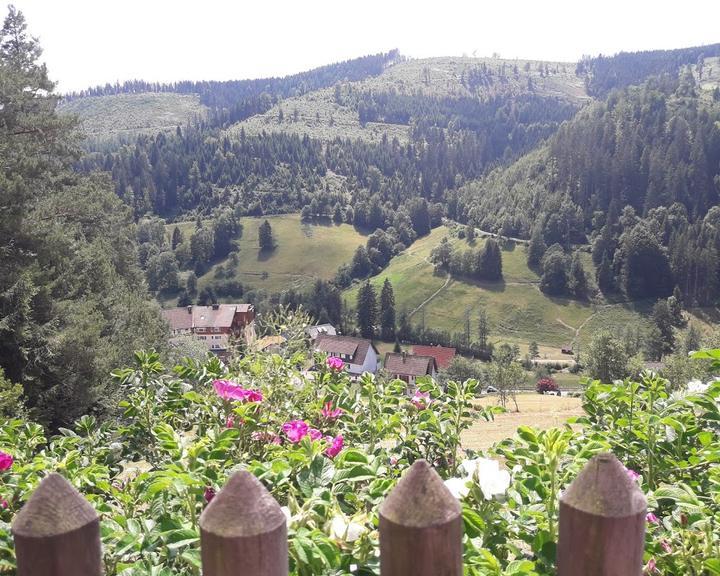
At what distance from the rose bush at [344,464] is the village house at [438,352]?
6946 centimetres

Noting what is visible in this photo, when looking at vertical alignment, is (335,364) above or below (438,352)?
above

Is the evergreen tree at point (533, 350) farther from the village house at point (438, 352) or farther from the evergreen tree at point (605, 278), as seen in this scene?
the evergreen tree at point (605, 278)

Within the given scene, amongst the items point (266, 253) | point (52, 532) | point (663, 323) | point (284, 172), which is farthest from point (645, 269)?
point (52, 532)

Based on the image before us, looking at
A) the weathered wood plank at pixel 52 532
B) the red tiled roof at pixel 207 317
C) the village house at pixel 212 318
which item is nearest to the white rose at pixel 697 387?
the weathered wood plank at pixel 52 532

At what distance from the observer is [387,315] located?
83688mm

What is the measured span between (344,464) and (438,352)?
73837 mm

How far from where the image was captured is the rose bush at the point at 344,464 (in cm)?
156

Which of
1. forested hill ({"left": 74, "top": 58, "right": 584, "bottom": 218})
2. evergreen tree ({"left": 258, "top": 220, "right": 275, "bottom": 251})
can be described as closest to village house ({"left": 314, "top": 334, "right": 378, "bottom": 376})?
evergreen tree ({"left": 258, "top": 220, "right": 275, "bottom": 251})

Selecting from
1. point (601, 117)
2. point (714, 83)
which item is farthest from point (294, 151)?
point (714, 83)

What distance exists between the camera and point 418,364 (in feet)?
200

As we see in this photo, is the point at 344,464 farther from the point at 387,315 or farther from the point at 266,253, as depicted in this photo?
the point at 266,253

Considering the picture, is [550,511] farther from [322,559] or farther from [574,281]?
[574,281]

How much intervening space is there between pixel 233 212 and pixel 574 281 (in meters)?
72.8

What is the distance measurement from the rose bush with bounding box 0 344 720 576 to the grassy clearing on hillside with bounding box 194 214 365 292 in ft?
321
